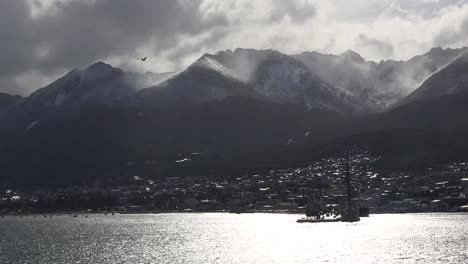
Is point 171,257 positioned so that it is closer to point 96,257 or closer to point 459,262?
point 96,257

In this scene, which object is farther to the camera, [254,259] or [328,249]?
[328,249]

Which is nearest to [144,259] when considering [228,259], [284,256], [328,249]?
[228,259]

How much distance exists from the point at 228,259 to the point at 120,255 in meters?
28.3

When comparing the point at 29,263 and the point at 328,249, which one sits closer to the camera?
the point at 29,263

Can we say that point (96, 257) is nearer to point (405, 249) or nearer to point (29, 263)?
point (29, 263)

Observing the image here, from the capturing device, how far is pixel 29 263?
574 feet

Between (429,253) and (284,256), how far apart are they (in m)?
31.5

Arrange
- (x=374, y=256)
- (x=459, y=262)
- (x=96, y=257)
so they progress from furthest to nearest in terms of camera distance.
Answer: (x=96, y=257)
(x=374, y=256)
(x=459, y=262)

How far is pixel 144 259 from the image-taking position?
180625 mm

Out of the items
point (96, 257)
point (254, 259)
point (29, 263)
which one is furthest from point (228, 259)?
point (29, 263)

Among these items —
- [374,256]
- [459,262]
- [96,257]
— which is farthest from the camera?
[96,257]

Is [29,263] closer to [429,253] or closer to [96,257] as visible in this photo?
[96,257]

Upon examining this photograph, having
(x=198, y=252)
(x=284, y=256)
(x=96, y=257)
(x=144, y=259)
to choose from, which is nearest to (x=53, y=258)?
(x=96, y=257)

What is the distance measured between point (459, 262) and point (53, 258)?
88.8 m
